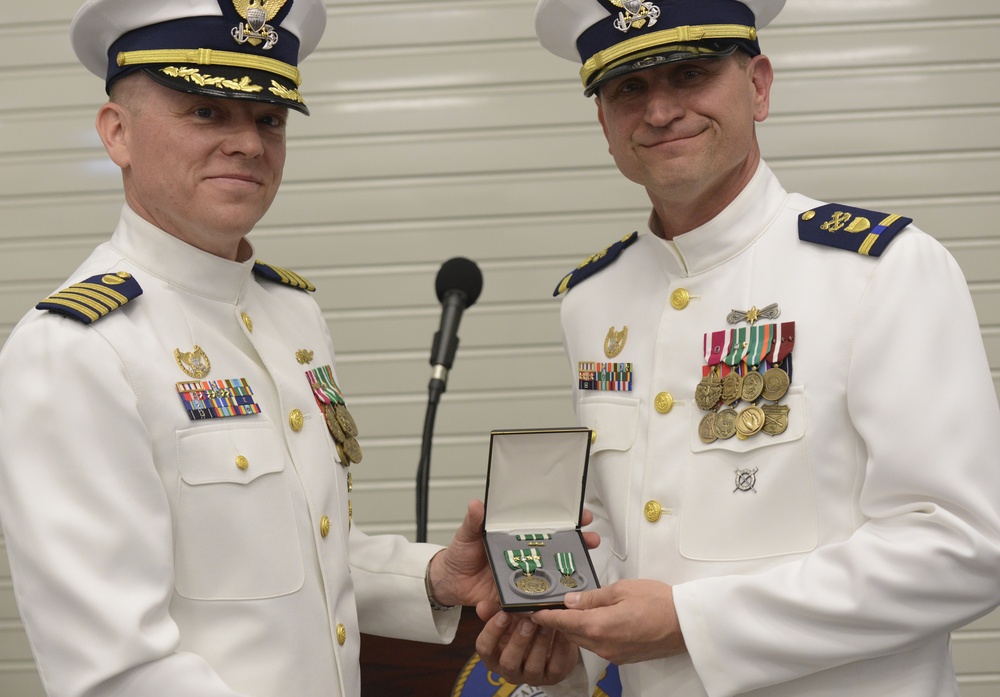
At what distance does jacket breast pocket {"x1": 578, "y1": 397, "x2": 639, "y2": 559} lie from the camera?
5.97 ft

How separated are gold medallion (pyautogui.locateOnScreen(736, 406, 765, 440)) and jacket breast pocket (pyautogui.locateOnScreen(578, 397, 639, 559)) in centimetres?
22

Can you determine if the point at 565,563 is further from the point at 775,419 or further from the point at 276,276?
the point at 276,276

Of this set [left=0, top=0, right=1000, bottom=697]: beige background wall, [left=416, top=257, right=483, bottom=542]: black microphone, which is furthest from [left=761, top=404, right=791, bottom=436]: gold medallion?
[left=0, top=0, right=1000, bottom=697]: beige background wall

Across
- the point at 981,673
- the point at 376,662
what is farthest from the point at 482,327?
the point at 981,673

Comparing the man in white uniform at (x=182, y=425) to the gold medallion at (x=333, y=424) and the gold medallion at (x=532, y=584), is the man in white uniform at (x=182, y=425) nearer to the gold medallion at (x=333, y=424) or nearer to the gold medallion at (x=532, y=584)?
the gold medallion at (x=333, y=424)

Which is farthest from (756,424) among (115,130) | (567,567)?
(115,130)

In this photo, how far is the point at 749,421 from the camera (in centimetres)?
165

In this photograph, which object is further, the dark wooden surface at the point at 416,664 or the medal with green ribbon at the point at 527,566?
the dark wooden surface at the point at 416,664

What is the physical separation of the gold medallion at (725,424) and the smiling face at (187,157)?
36.0 inches

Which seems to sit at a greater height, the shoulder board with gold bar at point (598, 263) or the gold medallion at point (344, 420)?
the shoulder board with gold bar at point (598, 263)

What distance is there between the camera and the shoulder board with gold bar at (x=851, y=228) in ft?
5.33

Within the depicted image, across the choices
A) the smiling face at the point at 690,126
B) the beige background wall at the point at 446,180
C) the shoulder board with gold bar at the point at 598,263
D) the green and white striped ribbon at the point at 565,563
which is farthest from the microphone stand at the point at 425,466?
the beige background wall at the point at 446,180

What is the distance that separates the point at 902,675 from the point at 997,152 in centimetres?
267

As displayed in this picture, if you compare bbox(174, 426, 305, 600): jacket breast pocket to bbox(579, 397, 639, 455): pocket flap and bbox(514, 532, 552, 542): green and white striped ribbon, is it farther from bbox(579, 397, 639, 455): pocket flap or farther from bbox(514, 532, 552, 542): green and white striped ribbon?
bbox(579, 397, 639, 455): pocket flap
